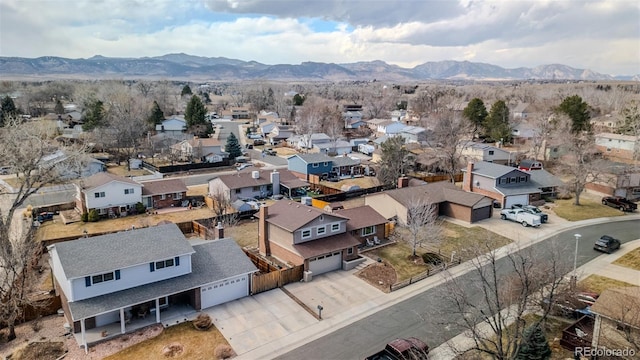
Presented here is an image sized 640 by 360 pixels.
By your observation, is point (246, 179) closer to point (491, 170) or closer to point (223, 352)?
point (491, 170)

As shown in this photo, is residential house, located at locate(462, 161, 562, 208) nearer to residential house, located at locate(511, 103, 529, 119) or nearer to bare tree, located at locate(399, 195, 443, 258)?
bare tree, located at locate(399, 195, 443, 258)

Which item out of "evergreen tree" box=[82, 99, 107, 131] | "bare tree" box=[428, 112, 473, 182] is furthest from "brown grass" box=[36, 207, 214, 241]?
"evergreen tree" box=[82, 99, 107, 131]

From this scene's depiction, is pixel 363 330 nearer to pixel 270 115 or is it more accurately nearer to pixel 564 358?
pixel 564 358

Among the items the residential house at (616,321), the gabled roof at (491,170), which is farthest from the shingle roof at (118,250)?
the gabled roof at (491,170)

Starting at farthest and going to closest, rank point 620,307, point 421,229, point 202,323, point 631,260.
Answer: point 421,229, point 631,260, point 202,323, point 620,307

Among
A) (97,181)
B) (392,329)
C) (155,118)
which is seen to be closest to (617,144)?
(392,329)
